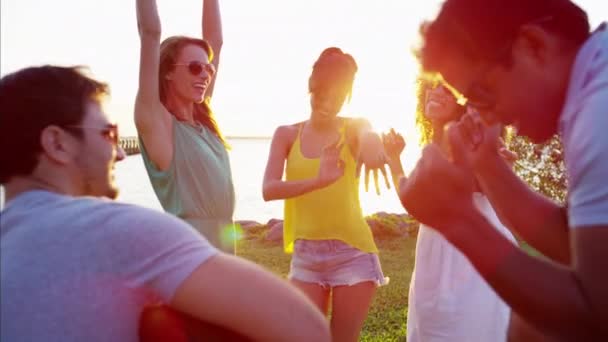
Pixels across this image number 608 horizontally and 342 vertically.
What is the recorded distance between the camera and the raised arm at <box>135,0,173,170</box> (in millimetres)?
3578

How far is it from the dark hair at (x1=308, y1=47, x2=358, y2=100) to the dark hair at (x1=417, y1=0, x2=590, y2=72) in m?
2.99

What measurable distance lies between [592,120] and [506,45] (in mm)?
378

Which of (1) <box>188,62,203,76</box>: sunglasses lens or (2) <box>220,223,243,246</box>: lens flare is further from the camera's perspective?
(1) <box>188,62,203,76</box>: sunglasses lens

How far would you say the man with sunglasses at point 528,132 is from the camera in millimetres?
1608

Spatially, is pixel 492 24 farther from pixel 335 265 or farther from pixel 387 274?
pixel 387 274

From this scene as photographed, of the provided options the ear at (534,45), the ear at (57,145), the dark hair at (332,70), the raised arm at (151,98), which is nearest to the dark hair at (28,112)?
the ear at (57,145)

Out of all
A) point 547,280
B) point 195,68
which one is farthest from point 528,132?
point 195,68

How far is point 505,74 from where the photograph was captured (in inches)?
76.3

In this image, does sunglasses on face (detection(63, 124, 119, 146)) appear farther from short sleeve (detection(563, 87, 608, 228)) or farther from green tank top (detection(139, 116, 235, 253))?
green tank top (detection(139, 116, 235, 253))

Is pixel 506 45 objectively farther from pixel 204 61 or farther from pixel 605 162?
pixel 204 61

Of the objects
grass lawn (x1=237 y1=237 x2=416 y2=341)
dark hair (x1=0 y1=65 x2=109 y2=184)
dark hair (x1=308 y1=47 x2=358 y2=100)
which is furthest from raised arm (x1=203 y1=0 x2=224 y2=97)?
grass lawn (x1=237 y1=237 x2=416 y2=341)

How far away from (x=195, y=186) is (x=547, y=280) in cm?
246

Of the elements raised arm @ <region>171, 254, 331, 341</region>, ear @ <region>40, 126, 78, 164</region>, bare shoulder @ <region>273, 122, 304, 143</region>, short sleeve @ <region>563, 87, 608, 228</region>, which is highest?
short sleeve @ <region>563, 87, 608, 228</region>

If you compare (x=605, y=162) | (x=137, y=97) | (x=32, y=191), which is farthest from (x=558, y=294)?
(x=137, y=97)
